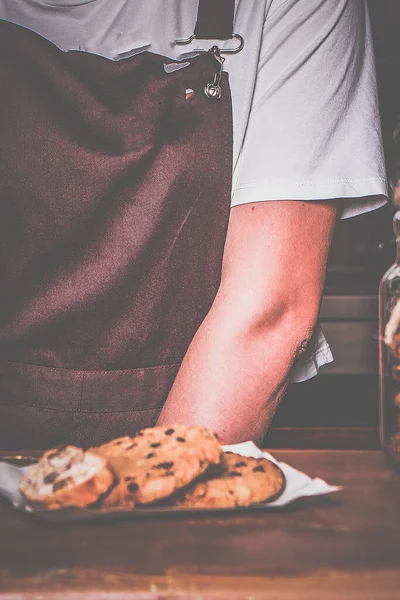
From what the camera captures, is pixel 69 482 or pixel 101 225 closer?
pixel 69 482

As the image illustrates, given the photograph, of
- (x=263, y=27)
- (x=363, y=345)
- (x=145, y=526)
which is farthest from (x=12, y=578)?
(x=363, y=345)

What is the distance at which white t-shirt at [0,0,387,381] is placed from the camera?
3.29ft

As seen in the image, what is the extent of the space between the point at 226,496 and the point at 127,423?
52 cm

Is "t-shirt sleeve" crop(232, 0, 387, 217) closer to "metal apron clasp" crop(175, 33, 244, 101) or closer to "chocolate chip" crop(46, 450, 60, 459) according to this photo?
"metal apron clasp" crop(175, 33, 244, 101)

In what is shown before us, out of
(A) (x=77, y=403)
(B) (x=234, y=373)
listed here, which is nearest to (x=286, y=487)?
(B) (x=234, y=373)

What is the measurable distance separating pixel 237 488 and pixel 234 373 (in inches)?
13.8

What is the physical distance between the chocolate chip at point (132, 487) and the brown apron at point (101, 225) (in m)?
0.50

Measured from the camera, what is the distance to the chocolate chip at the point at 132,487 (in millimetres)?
586

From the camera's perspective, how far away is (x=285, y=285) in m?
0.97

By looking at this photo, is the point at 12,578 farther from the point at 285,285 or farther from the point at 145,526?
the point at 285,285

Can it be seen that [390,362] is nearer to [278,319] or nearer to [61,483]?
[278,319]

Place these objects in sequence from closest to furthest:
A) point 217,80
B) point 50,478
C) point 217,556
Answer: point 217,556 < point 50,478 < point 217,80

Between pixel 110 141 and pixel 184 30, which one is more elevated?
pixel 184 30

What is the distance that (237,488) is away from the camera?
609mm
